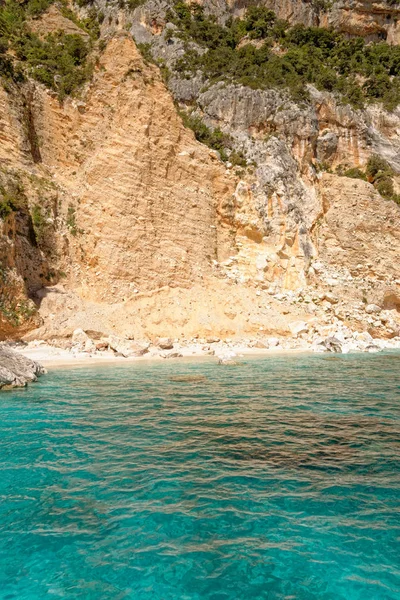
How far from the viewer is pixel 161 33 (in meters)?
38.1

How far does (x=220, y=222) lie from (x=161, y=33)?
22.2 m

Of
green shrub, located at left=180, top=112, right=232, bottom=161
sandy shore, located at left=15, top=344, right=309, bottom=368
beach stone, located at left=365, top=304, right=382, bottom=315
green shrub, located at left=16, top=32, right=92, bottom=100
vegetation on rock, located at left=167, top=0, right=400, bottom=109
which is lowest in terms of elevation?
sandy shore, located at left=15, top=344, right=309, bottom=368

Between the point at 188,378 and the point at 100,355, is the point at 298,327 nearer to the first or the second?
the point at 100,355

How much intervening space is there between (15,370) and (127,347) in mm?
6829

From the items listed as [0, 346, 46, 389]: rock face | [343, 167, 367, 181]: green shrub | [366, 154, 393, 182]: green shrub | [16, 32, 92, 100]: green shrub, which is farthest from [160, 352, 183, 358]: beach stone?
[366, 154, 393, 182]: green shrub

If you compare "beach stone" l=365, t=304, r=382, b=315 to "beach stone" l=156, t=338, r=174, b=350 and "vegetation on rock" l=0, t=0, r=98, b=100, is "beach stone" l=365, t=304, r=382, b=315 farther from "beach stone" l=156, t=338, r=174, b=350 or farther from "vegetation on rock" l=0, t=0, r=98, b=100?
"vegetation on rock" l=0, t=0, r=98, b=100

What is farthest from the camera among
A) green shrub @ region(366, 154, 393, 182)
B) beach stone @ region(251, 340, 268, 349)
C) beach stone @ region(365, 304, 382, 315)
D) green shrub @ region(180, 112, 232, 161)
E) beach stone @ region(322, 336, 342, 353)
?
green shrub @ region(366, 154, 393, 182)

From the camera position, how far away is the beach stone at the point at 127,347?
16862 millimetres

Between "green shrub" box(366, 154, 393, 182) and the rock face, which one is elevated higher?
"green shrub" box(366, 154, 393, 182)

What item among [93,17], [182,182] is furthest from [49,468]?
[93,17]

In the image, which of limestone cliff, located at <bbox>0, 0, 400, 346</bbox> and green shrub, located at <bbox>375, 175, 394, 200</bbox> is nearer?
limestone cliff, located at <bbox>0, 0, 400, 346</bbox>

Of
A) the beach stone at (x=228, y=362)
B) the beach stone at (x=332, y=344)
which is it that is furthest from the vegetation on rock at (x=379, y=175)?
the beach stone at (x=228, y=362)

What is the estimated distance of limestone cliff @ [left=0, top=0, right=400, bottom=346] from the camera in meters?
Result: 21.3

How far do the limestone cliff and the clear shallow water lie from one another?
1286 centimetres
